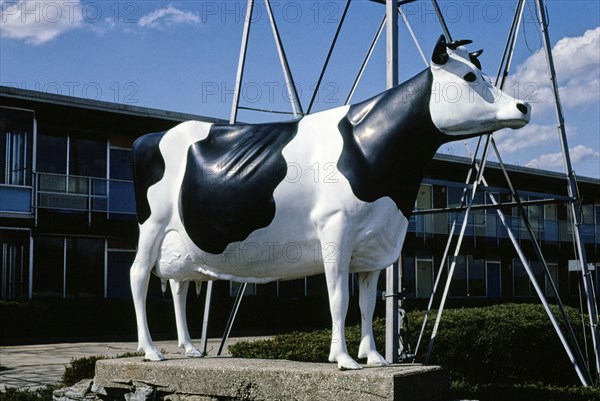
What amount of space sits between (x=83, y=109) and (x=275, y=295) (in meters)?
10.5

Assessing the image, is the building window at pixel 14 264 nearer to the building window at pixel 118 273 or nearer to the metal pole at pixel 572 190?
the building window at pixel 118 273

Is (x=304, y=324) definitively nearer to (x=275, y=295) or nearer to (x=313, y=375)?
(x=275, y=295)

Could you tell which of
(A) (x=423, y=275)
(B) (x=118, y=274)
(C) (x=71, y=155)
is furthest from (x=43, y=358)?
(A) (x=423, y=275)

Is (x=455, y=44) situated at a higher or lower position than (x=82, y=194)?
lower

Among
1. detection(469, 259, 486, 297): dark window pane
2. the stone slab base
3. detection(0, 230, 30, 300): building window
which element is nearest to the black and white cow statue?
the stone slab base

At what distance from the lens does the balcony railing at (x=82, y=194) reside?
24922mm

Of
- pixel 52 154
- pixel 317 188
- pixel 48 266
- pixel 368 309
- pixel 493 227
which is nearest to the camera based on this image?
pixel 317 188

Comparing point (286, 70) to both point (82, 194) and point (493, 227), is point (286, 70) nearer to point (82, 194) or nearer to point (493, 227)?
point (82, 194)

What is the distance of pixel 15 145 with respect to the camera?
24719 mm

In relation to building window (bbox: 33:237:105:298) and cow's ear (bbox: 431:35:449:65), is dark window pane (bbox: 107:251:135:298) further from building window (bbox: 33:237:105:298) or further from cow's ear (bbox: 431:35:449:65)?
cow's ear (bbox: 431:35:449:65)

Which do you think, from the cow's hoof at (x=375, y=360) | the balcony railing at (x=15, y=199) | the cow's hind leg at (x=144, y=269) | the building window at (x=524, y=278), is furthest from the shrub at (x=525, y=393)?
the building window at (x=524, y=278)

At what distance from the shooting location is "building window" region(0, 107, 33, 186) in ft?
80.2

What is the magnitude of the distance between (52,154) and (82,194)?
169cm

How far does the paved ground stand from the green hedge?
56.2 inches
